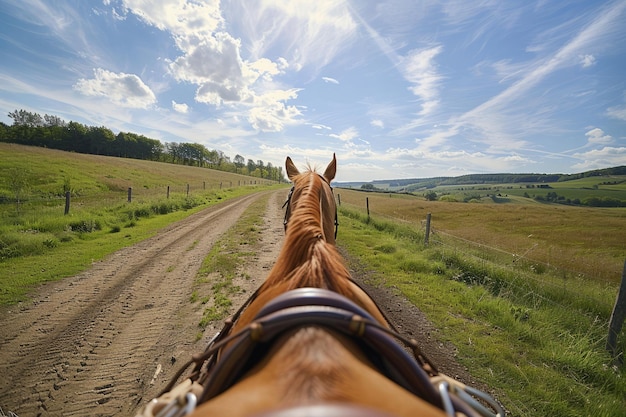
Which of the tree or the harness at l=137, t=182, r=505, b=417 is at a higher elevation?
the tree

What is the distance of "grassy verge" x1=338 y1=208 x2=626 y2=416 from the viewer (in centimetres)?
363

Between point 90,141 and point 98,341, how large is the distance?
79153 mm

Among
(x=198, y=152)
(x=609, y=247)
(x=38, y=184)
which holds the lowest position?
(x=609, y=247)

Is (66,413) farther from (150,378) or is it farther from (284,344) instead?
(284,344)

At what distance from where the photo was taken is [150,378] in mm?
3527

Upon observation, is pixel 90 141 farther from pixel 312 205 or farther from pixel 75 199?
pixel 312 205

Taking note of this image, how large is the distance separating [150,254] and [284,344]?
8.88m

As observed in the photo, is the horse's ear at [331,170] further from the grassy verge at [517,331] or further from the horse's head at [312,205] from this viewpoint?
the grassy verge at [517,331]

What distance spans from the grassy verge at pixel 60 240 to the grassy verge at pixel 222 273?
10.2 feet

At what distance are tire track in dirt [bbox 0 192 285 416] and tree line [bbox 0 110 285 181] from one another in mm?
72581

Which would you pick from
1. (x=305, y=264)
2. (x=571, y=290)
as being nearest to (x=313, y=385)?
(x=305, y=264)

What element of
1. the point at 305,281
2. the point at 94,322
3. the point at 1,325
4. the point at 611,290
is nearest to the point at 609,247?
the point at 611,290

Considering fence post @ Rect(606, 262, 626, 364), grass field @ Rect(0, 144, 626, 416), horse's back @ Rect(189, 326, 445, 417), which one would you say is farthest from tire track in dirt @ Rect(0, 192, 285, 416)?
fence post @ Rect(606, 262, 626, 364)

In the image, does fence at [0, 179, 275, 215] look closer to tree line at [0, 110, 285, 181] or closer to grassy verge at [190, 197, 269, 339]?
grassy verge at [190, 197, 269, 339]
